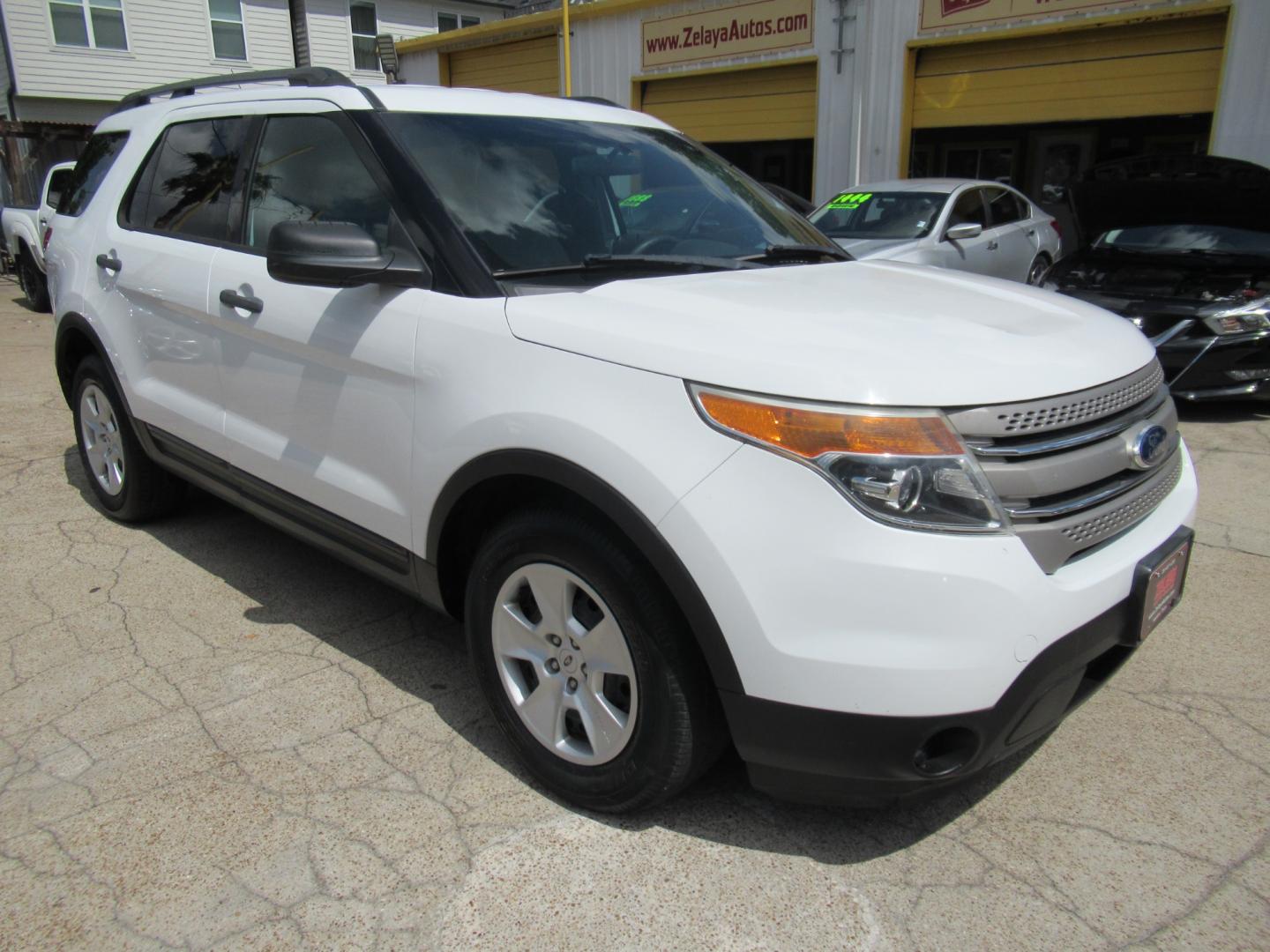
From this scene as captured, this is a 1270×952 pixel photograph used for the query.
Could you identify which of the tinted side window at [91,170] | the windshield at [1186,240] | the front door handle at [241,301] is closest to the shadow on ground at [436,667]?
the front door handle at [241,301]

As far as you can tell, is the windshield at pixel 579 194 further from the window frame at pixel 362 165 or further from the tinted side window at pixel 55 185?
the tinted side window at pixel 55 185

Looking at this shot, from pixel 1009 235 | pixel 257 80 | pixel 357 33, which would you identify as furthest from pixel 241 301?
pixel 357 33

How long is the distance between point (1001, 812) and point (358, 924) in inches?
63.9

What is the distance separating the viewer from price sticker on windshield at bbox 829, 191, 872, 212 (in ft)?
31.8

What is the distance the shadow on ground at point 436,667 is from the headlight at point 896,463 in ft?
2.11

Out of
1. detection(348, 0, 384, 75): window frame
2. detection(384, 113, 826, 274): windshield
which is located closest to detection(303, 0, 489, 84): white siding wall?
detection(348, 0, 384, 75): window frame

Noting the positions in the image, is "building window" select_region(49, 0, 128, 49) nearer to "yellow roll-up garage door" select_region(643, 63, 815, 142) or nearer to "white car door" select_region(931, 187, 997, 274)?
"yellow roll-up garage door" select_region(643, 63, 815, 142)

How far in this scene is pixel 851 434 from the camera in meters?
1.98

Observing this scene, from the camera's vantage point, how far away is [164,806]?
2574 millimetres

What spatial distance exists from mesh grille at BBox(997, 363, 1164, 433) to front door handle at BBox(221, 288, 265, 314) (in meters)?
2.34

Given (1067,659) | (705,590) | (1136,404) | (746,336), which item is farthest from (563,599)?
(1136,404)

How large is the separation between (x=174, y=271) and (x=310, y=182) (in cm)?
85

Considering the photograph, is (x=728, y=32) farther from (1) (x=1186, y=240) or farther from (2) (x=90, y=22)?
(2) (x=90, y=22)

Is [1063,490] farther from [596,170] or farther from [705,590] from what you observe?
[596,170]
